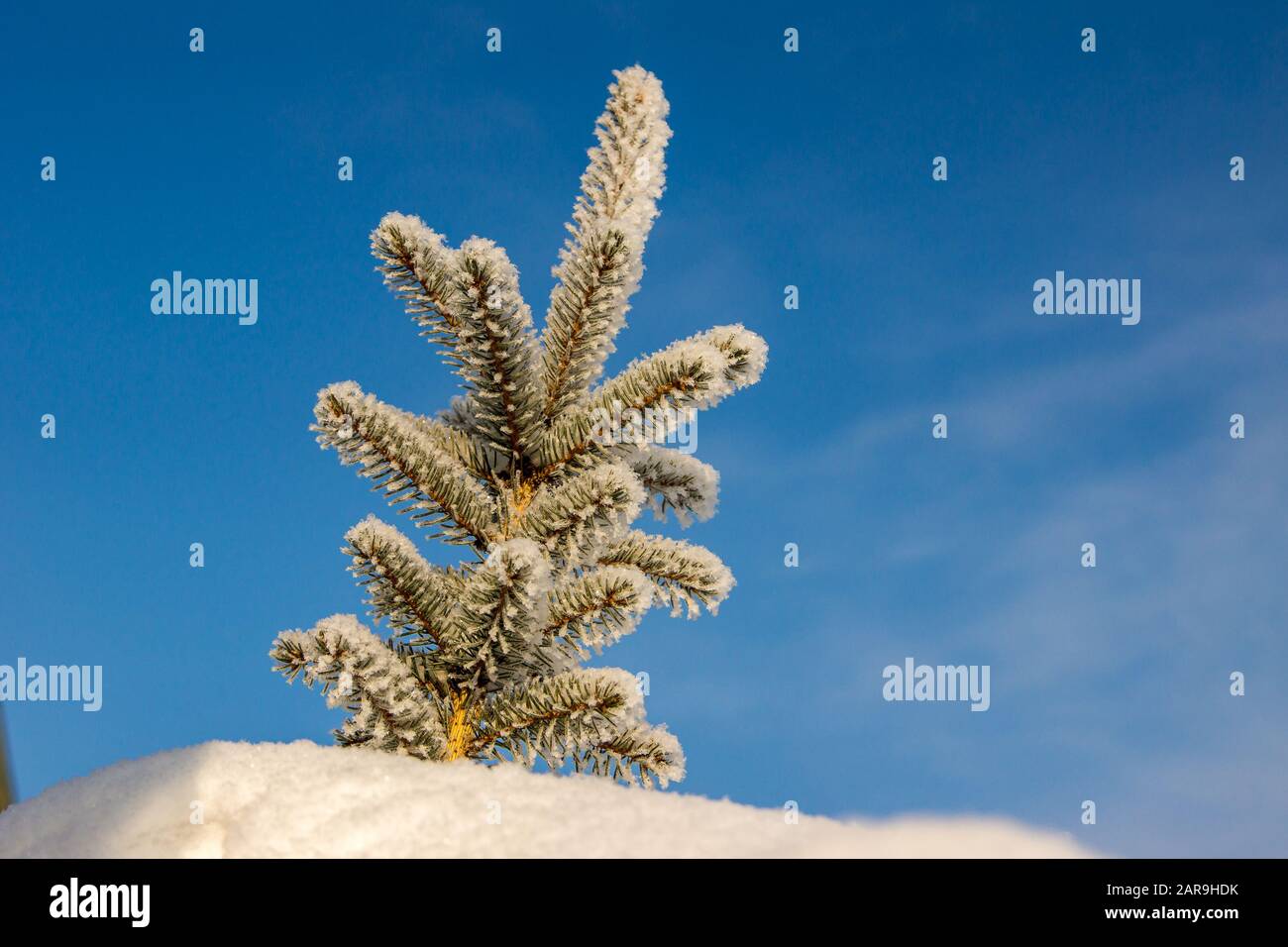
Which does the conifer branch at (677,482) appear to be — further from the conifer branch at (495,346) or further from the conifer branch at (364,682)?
the conifer branch at (364,682)

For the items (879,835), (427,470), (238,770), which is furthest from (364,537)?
(879,835)
